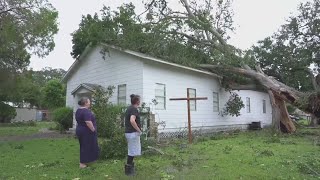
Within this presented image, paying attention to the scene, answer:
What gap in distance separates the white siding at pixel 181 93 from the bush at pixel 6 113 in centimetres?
2279

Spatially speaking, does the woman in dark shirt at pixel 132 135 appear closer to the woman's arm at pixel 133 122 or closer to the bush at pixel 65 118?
the woman's arm at pixel 133 122

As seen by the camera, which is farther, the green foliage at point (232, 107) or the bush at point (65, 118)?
the green foliage at point (232, 107)

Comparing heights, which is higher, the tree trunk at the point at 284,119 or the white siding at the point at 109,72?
the white siding at the point at 109,72

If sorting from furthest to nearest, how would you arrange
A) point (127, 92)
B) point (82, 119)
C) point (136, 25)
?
point (136, 25) → point (127, 92) → point (82, 119)

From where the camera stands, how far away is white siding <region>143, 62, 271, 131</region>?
17531 mm

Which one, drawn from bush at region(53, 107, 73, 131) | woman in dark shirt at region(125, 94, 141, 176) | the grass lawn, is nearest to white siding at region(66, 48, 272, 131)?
bush at region(53, 107, 73, 131)

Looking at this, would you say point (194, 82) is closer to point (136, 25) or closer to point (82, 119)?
point (136, 25)

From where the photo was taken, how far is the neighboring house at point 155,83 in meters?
17.5

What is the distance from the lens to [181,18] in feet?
70.2

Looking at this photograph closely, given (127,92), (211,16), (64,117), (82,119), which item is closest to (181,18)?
(211,16)

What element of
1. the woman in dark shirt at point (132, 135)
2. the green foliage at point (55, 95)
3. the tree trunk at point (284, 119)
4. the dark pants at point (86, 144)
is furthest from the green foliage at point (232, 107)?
the green foliage at point (55, 95)

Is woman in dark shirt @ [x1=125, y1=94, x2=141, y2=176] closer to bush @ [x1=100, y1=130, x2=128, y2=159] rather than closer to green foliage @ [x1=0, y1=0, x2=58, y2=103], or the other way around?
bush @ [x1=100, y1=130, x2=128, y2=159]

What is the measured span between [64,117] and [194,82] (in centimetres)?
859

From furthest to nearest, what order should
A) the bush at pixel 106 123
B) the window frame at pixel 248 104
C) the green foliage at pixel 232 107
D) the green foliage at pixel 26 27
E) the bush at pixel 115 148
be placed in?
the window frame at pixel 248 104, the green foliage at pixel 232 107, the green foliage at pixel 26 27, the bush at pixel 106 123, the bush at pixel 115 148
